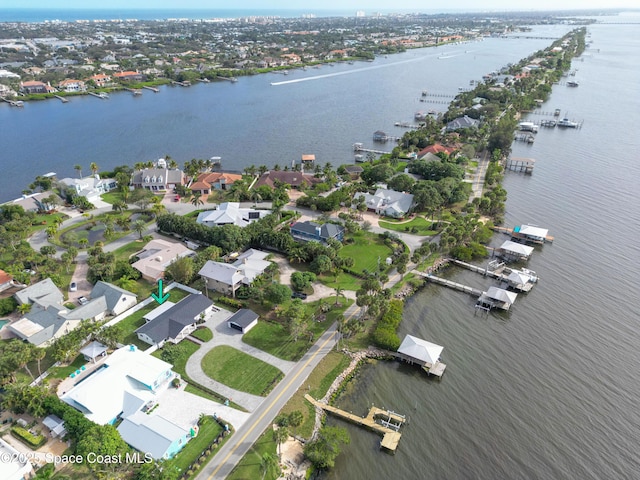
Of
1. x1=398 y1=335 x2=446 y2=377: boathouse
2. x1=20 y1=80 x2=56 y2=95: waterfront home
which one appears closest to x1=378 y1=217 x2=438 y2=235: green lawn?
x1=398 y1=335 x2=446 y2=377: boathouse

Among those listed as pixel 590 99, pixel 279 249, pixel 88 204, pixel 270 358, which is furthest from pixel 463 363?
pixel 590 99

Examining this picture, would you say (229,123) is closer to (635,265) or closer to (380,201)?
(380,201)

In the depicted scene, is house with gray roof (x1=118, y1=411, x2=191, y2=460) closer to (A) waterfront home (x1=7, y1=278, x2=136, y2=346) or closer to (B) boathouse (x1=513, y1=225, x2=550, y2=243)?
(A) waterfront home (x1=7, y1=278, x2=136, y2=346)

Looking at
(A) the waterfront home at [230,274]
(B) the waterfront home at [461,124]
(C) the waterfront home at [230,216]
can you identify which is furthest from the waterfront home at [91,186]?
(B) the waterfront home at [461,124]

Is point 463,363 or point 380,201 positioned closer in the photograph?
point 463,363

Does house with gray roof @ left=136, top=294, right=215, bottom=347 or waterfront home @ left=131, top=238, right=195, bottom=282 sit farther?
waterfront home @ left=131, top=238, right=195, bottom=282

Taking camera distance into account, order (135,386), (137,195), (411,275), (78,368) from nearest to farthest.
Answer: (135,386) < (78,368) < (411,275) < (137,195)

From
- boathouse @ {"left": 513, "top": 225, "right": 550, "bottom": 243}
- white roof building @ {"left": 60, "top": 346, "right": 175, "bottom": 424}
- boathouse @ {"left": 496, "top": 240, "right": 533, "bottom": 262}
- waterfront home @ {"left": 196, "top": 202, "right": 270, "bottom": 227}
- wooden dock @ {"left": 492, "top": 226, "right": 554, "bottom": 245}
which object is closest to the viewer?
white roof building @ {"left": 60, "top": 346, "right": 175, "bottom": 424}

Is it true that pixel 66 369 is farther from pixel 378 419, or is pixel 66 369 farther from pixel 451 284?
pixel 451 284
